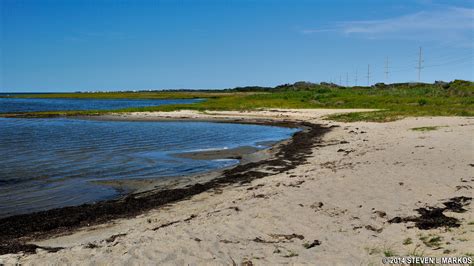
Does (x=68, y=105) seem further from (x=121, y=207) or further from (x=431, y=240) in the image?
(x=431, y=240)

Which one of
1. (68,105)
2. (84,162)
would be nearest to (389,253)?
(84,162)

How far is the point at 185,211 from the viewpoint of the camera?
9.34 metres

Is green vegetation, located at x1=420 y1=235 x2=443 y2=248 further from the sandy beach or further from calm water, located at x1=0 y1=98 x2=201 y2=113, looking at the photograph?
calm water, located at x1=0 y1=98 x2=201 y2=113

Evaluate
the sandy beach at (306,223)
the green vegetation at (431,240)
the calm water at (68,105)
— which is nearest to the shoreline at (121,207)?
the sandy beach at (306,223)

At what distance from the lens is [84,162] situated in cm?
1722

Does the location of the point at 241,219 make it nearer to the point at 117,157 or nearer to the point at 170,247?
the point at 170,247

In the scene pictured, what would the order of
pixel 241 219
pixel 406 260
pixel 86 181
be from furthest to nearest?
pixel 86 181 → pixel 241 219 → pixel 406 260

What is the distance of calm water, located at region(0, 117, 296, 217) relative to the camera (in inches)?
462

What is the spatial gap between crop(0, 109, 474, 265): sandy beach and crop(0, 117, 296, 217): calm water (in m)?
3.44

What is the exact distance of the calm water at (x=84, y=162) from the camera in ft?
38.5

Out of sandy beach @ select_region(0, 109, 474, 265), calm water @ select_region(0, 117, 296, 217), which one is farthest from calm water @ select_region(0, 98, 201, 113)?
sandy beach @ select_region(0, 109, 474, 265)

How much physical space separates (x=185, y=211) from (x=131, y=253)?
3.02 m

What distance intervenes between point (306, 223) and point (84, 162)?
1223cm

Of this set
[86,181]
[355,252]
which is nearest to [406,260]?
[355,252]
